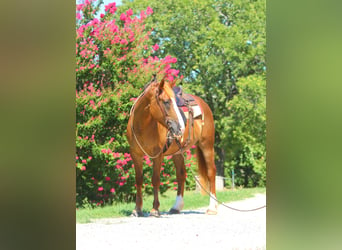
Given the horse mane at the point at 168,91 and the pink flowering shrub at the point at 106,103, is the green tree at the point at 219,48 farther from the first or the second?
the horse mane at the point at 168,91

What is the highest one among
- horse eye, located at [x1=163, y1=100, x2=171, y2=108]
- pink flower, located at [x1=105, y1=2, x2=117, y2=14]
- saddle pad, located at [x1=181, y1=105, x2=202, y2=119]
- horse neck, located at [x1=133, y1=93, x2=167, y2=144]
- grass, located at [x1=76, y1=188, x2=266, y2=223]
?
pink flower, located at [x1=105, y1=2, x2=117, y2=14]

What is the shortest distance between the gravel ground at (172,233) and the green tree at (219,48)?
11.2 meters

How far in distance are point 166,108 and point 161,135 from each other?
727mm

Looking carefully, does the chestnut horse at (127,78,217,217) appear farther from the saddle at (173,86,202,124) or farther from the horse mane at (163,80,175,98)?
the saddle at (173,86,202,124)

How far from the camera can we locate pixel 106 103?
941 cm

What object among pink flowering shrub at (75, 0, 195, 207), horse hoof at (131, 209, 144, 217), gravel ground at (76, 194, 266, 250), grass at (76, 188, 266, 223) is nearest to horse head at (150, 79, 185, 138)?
gravel ground at (76, 194, 266, 250)

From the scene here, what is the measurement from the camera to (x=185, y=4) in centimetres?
1978

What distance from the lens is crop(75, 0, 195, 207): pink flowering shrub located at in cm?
934

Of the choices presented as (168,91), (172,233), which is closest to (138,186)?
(168,91)

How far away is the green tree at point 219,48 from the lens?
18891mm

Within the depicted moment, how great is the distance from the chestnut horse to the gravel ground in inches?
23.5
